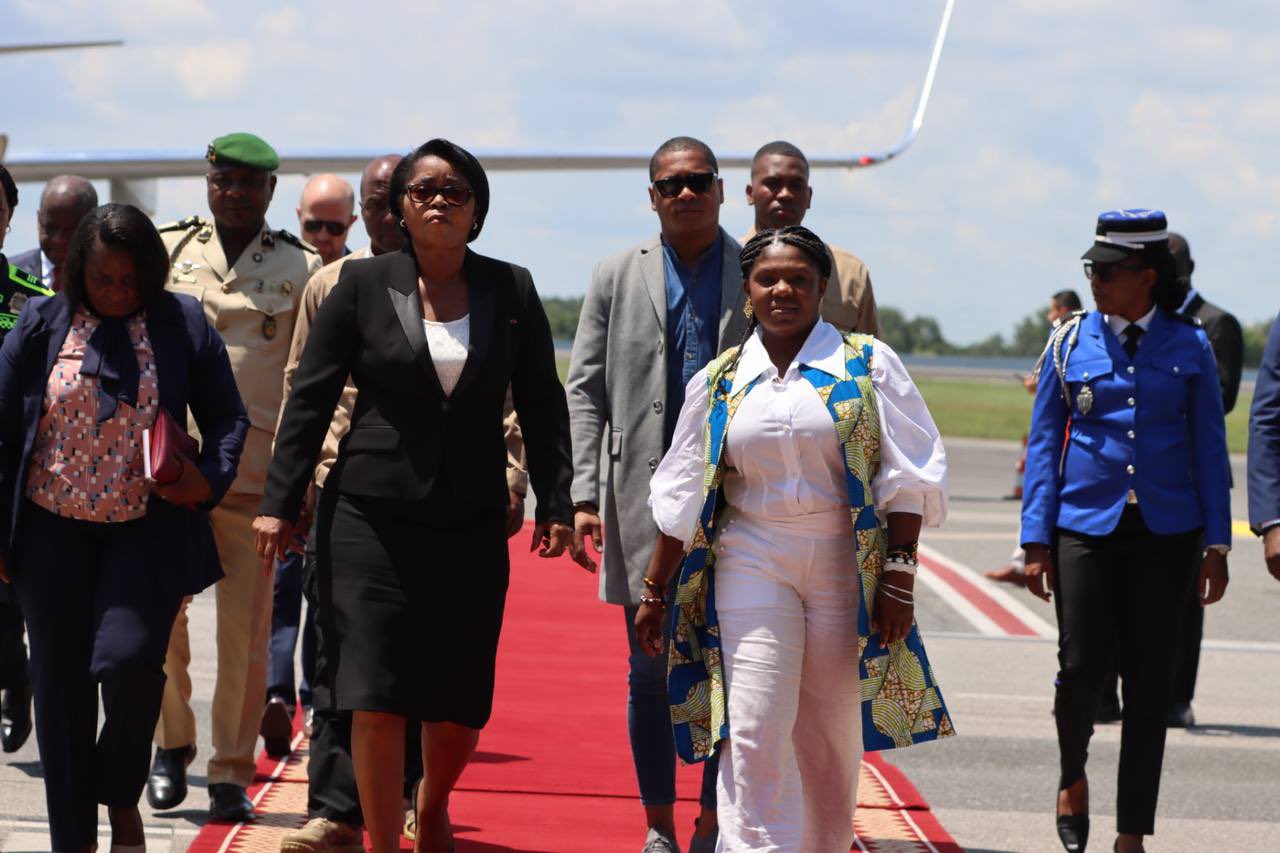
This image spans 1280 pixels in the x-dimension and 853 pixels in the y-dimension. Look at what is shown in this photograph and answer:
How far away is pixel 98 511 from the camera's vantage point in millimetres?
5270

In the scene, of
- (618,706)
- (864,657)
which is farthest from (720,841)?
(618,706)

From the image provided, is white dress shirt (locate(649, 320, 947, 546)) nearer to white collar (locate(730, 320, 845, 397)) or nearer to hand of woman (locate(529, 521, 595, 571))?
white collar (locate(730, 320, 845, 397))

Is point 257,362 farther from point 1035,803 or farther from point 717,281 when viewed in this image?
point 1035,803

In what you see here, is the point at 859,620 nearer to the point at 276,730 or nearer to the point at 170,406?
the point at 170,406

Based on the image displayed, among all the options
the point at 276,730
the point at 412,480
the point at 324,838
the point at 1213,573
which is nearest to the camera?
the point at 412,480

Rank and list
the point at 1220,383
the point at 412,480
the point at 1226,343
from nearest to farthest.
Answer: the point at 412,480
the point at 1220,383
the point at 1226,343

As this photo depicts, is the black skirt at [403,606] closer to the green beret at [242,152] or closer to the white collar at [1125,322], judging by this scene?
the green beret at [242,152]

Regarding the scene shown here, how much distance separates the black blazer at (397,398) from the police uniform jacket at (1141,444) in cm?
198

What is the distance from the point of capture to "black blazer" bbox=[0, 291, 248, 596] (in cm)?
532

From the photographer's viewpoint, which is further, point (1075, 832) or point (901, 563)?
point (1075, 832)

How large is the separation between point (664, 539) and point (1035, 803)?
283cm

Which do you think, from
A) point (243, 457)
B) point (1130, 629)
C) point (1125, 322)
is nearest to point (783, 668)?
point (1130, 629)

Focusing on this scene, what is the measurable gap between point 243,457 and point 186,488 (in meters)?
1.37

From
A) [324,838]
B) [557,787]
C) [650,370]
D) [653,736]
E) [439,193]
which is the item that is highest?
[439,193]
